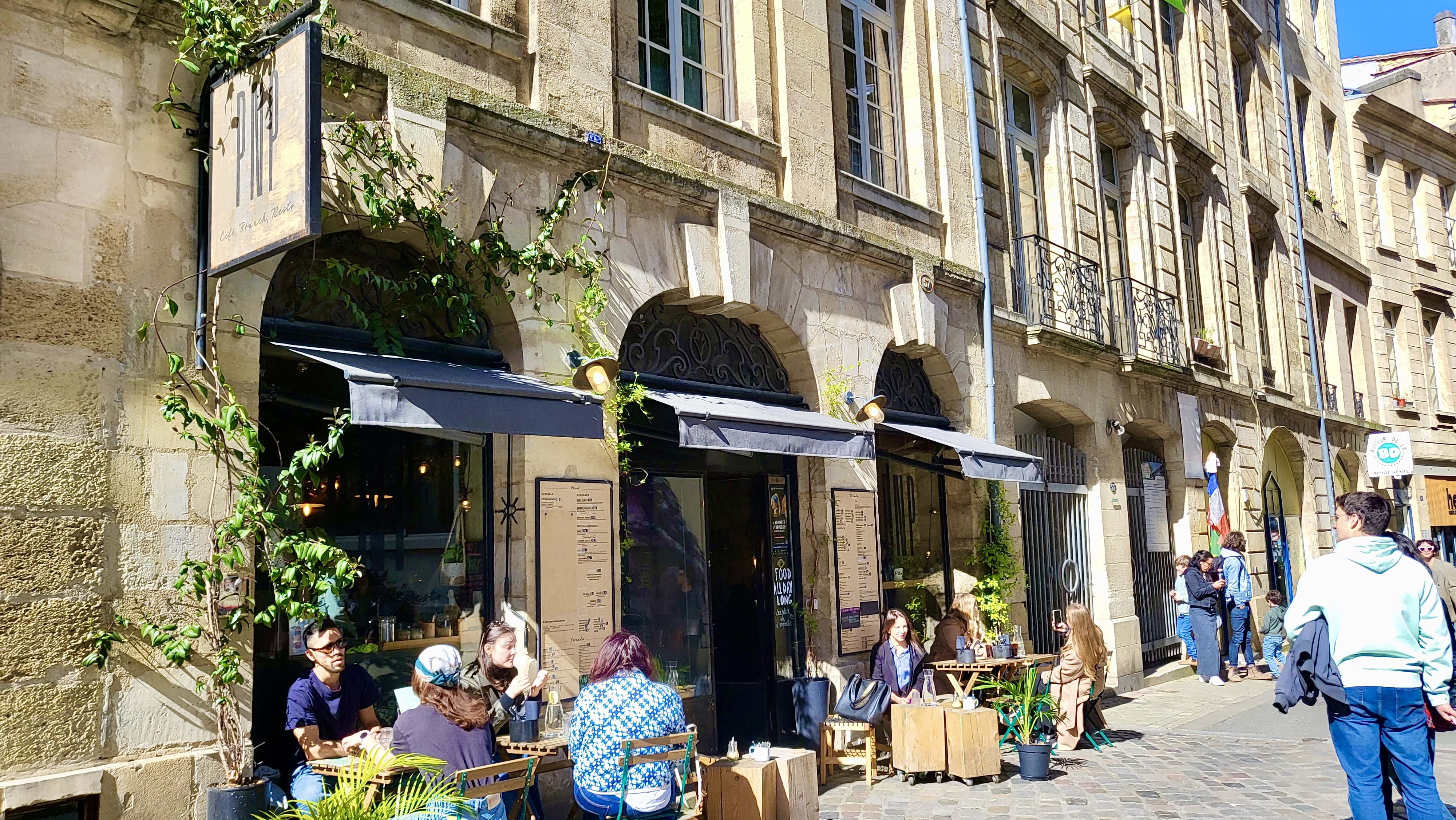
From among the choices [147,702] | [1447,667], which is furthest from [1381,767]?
[147,702]

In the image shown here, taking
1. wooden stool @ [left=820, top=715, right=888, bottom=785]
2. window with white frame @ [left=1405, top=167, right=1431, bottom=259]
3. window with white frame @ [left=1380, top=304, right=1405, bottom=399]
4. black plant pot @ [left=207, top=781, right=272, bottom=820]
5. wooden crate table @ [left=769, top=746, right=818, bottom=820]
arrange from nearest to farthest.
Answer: black plant pot @ [left=207, top=781, right=272, bottom=820], wooden crate table @ [left=769, top=746, right=818, bottom=820], wooden stool @ [left=820, top=715, right=888, bottom=785], window with white frame @ [left=1380, top=304, right=1405, bottom=399], window with white frame @ [left=1405, top=167, right=1431, bottom=259]

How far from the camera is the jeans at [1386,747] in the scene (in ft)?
15.5

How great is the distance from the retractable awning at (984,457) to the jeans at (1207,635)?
422 centimetres

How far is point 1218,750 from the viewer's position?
8.40m

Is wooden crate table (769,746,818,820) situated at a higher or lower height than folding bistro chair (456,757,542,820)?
lower

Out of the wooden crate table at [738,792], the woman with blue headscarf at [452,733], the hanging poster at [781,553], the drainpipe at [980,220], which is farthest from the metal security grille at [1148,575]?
the woman with blue headscarf at [452,733]

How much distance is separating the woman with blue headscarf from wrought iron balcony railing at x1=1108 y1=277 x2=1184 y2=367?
32.3ft

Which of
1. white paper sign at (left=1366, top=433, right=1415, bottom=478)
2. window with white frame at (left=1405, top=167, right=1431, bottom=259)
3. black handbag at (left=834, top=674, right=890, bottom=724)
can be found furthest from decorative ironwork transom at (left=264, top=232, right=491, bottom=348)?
window with white frame at (left=1405, top=167, right=1431, bottom=259)

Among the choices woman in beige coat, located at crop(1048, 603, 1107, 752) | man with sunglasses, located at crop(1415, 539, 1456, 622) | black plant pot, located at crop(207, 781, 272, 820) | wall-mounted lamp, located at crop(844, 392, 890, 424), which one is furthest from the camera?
man with sunglasses, located at crop(1415, 539, 1456, 622)

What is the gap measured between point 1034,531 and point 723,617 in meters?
4.03

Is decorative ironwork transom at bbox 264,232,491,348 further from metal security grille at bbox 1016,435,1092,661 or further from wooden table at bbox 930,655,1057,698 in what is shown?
metal security grille at bbox 1016,435,1092,661

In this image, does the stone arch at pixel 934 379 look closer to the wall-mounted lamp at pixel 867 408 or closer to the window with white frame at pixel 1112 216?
the wall-mounted lamp at pixel 867 408

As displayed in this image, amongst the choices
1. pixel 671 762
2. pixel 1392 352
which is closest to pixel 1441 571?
pixel 671 762

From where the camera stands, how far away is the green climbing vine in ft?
32.7
